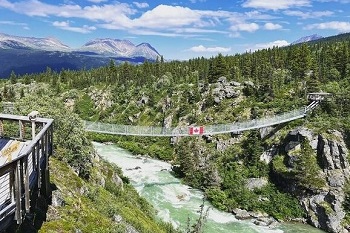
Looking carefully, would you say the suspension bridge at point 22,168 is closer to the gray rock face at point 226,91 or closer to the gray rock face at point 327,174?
the gray rock face at point 327,174

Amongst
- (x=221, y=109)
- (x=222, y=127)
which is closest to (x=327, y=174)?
(x=222, y=127)

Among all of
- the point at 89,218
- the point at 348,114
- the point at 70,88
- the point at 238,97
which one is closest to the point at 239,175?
the point at 348,114

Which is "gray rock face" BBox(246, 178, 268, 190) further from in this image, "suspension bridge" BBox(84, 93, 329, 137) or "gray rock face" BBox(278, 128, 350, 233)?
"suspension bridge" BBox(84, 93, 329, 137)

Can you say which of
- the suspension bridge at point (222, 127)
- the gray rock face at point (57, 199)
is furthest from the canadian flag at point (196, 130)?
the gray rock face at point (57, 199)

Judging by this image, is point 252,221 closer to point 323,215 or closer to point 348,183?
point 323,215

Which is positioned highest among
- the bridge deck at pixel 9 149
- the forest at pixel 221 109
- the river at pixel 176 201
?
the bridge deck at pixel 9 149
